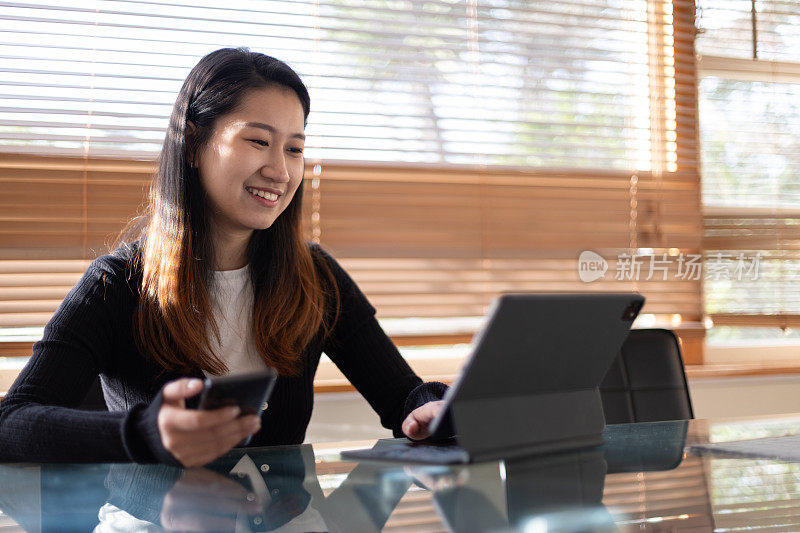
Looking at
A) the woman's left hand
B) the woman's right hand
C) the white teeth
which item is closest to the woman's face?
the white teeth

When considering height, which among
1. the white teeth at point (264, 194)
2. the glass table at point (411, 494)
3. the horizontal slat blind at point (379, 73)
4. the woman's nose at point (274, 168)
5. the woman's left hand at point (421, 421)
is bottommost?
the woman's left hand at point (421, 421)

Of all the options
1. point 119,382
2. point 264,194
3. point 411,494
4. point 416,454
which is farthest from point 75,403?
point 411,494

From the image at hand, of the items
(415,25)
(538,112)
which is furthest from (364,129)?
(538,112)

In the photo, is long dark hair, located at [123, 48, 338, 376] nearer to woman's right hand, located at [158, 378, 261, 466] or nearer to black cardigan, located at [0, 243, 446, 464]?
black cardigan, located at [0, 243, 446, 464]

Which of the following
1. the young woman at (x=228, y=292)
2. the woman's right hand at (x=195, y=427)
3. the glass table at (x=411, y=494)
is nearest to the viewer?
the glass table at (x=411, y=494)

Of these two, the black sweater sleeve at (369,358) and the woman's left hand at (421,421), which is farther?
the black sweater sleeve at (369,358)

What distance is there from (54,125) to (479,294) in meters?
1.36

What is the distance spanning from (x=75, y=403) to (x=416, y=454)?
1.98 feet

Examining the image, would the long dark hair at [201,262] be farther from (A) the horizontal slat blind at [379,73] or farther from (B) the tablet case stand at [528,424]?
(A) the horizontal slat blind at [379,73]

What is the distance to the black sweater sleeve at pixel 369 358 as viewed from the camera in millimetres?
1561

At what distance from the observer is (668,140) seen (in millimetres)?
2818

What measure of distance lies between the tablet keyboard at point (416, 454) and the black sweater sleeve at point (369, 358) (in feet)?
1.25

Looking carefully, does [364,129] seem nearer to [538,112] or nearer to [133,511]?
[538,112]

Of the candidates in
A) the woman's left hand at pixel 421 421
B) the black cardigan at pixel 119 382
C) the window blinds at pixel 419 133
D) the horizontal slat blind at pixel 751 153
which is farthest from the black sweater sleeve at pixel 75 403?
the horizontal slat blind at pixel 751 153
